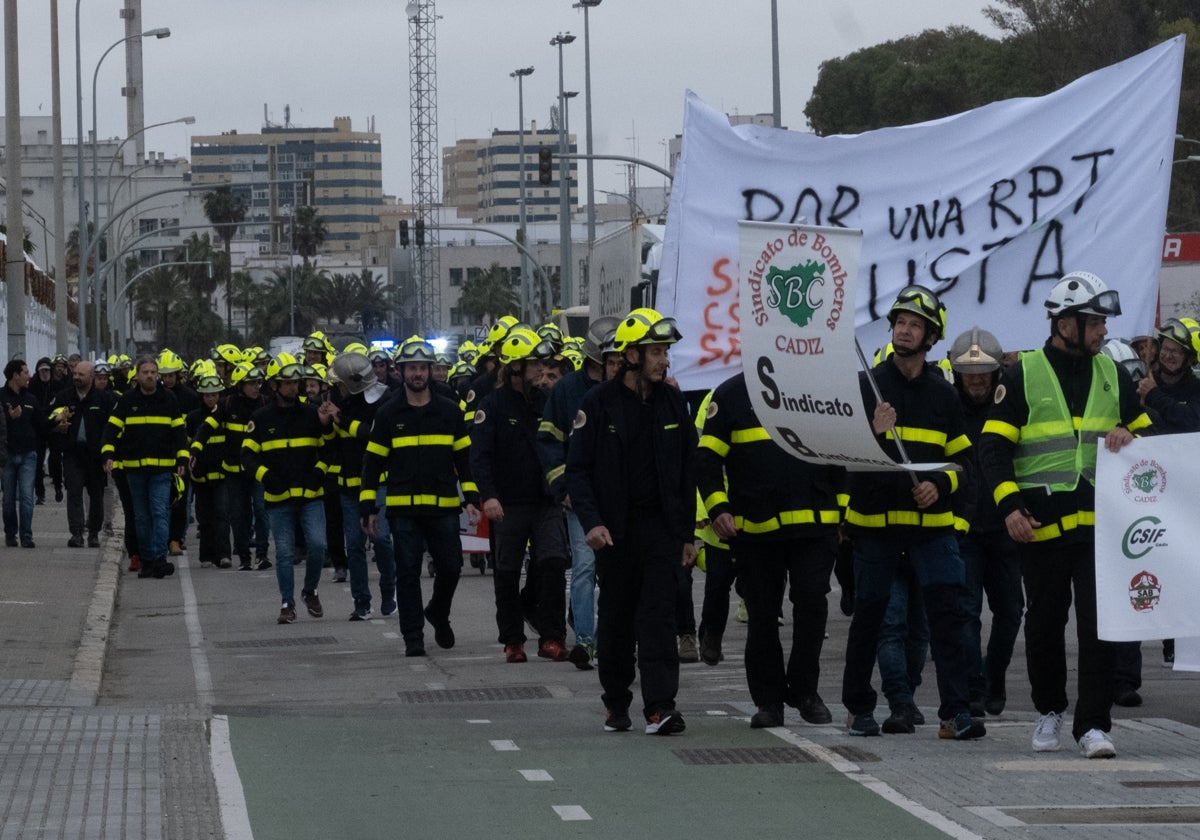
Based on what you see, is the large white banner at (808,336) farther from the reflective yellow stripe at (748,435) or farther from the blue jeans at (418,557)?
the blue jeans at (418,557)

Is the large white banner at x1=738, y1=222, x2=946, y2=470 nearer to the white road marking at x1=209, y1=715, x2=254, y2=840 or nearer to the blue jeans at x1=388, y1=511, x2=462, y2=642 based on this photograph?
the white road marking at x1=209, y1=715, x2=254, y2=840

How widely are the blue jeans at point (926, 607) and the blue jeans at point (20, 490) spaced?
14800mm

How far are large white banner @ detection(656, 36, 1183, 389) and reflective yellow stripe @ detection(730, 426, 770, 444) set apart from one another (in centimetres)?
232

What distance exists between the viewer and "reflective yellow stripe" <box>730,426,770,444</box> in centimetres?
991

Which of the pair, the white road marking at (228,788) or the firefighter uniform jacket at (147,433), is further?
the firefighter uniform jacket at (147,433)

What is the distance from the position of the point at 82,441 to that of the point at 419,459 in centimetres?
965

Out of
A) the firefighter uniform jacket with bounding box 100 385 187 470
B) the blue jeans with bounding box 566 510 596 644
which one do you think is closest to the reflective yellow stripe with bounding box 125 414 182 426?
the firefighter uniform jacket with bounding box 100 385 187 470

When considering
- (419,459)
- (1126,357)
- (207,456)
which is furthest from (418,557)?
→ (207,456)

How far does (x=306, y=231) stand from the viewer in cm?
14362

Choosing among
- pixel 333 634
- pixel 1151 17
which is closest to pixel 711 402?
pixel 333 634

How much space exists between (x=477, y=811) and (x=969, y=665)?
3125 mm

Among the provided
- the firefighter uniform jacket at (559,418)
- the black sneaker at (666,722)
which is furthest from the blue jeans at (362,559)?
the black sneaker at (666,722)

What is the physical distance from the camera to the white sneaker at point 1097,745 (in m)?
8.79

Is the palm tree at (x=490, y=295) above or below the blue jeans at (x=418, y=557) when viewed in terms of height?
above
